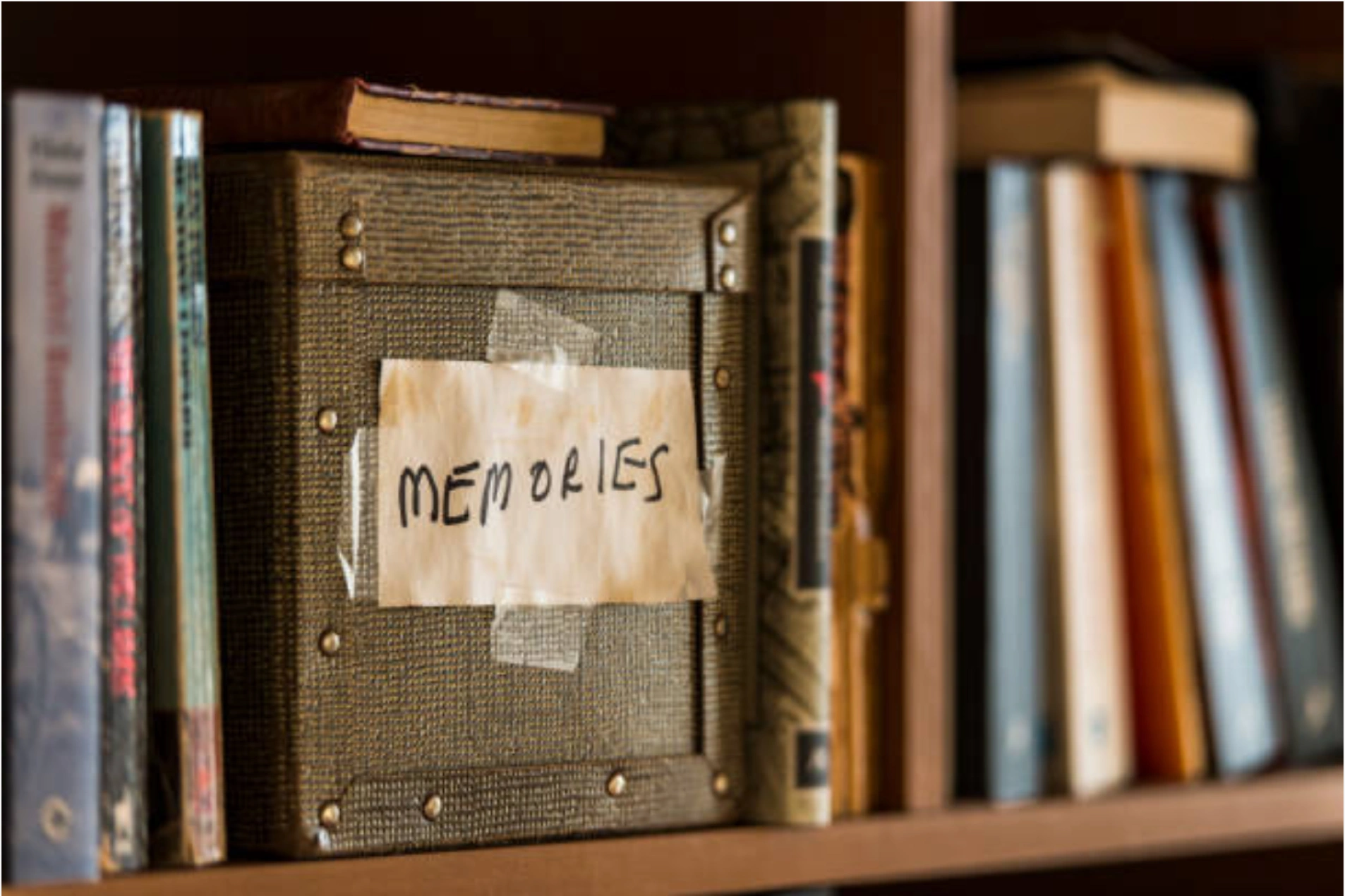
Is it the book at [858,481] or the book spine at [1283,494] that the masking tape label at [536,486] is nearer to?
the book at [858,481]

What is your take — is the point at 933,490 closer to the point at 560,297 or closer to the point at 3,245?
the point at 560,297

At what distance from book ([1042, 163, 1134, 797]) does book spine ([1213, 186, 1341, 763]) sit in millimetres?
102

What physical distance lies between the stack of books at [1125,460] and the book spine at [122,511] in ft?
1.47

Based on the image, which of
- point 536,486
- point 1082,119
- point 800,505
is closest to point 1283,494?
point 1082,119

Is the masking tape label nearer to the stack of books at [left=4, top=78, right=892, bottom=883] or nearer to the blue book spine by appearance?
the stack of books at [left=4, top=78, right=892, bottom=883]

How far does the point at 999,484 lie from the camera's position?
105 cm

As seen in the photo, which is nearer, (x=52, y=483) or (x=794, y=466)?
(x=52, y=483)

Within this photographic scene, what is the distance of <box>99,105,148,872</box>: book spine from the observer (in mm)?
773

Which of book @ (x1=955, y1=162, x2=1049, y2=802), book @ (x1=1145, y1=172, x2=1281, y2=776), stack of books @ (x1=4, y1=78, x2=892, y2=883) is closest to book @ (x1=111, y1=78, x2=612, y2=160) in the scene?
stack of books @ (x1=4, y1=78, x2=892, y2=883)

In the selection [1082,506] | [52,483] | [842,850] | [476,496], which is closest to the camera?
[52,483]

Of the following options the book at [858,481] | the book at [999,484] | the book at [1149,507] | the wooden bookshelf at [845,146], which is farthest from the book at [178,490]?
the book at [1149,507]

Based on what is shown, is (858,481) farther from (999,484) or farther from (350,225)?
(350,225)

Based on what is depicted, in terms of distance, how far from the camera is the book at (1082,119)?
1104mm

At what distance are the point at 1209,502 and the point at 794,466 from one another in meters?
0.30
